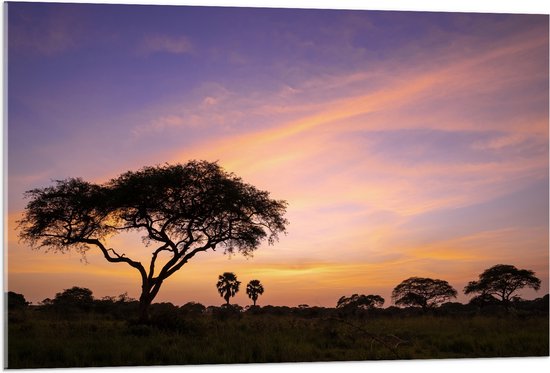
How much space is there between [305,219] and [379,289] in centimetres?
301

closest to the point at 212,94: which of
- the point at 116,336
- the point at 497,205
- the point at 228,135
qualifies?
the point at 228,135

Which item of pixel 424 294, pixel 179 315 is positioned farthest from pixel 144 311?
pixel 424 294

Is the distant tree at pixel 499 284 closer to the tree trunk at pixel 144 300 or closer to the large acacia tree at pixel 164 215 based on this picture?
the large acacia tree at pixel 164 215

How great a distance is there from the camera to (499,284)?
32844 millimetres

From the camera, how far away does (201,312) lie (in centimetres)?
2233

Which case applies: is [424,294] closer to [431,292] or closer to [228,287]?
[431,292]

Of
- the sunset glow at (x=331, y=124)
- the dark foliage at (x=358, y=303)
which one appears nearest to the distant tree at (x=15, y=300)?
the sunset glow at (x=331, y=124)

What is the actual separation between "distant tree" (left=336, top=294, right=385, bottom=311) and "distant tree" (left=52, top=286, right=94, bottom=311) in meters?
6.86

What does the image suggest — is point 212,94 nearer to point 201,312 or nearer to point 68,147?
point 68,147

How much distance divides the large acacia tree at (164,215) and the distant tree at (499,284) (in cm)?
1452

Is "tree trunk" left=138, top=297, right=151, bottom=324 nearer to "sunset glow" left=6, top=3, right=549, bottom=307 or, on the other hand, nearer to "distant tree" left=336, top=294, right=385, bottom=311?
"sunset glow" left=6, top=3, right=549, bottom=307

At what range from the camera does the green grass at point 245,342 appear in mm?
12859

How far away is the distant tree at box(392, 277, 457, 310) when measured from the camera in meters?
32.3

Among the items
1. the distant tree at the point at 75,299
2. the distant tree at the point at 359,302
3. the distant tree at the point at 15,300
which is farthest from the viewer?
the distant tree at the point at 359,302
